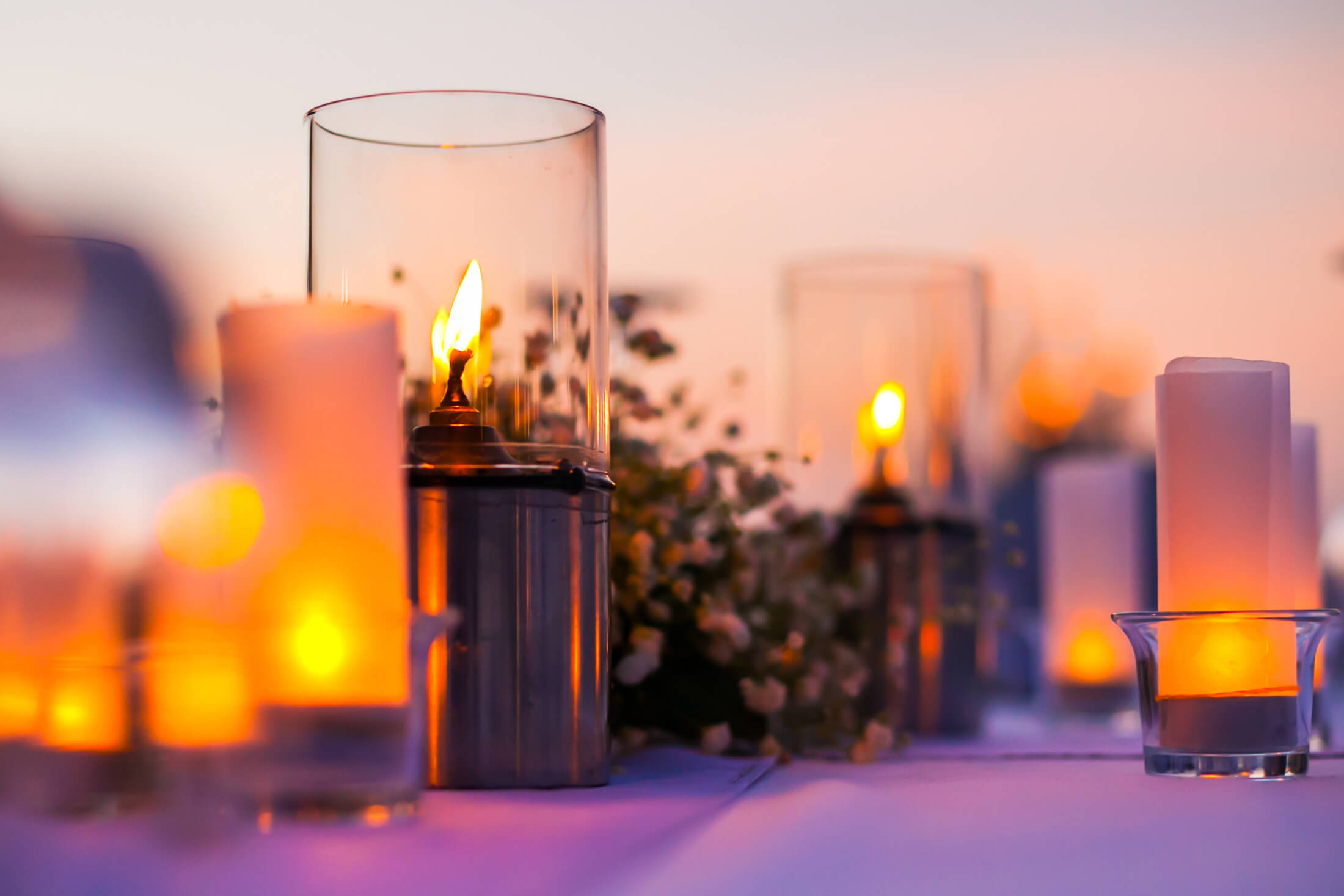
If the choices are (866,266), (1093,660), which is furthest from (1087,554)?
(866,266)

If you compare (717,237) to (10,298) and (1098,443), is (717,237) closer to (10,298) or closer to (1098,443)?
(10,298)

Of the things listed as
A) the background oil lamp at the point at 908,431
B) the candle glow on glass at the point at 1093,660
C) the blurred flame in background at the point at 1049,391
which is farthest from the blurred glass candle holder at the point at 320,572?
the blurred flame in background at the point at 1049,391

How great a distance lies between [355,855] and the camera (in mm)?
537

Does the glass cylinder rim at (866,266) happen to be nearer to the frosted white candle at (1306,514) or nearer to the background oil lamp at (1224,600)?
the frosted white candle at (1306,514)

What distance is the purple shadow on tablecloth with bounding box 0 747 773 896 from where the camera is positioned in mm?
486

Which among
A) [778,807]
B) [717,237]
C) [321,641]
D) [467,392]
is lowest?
[778,807]

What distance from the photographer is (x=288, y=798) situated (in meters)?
0.62

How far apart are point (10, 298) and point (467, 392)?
0.38 meters

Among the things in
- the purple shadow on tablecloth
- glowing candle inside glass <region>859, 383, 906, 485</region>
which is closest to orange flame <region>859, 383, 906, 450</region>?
glowing candle inside glass <region>859, 383, 906, 485</region>

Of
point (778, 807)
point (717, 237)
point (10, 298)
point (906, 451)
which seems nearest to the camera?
point (10, 298)

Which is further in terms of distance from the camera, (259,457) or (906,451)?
(906,451)

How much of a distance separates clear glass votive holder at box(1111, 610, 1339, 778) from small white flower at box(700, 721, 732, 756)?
38 centimetres

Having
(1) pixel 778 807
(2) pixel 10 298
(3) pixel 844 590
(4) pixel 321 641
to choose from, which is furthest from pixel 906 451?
(2) pixel 10 298

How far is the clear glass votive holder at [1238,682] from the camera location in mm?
789
